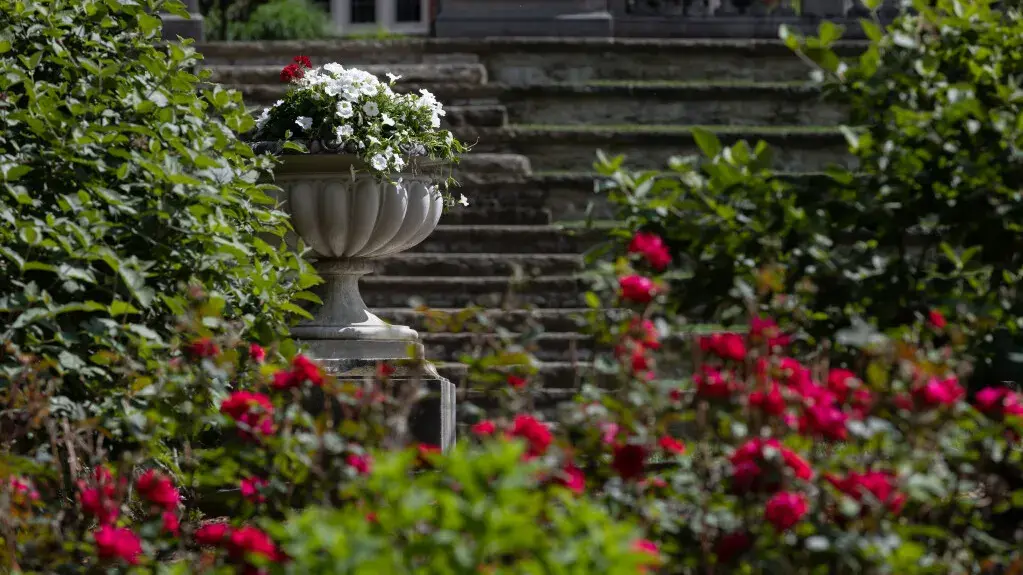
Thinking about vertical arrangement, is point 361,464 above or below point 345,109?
below

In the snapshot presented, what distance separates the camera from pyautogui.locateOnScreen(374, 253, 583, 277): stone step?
24.9 ft

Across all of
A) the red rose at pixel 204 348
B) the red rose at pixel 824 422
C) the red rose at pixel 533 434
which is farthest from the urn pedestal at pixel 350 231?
the red rose at pixel 824 422

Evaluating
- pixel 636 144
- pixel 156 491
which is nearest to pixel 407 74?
pixel 636 144

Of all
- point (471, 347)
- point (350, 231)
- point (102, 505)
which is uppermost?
point (102, 505)

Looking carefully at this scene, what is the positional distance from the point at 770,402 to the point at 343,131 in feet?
9.99

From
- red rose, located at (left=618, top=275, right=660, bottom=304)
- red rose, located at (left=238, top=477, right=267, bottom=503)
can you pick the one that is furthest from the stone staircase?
red rose, located at (left=618, top=275, right=660, bottom=304)

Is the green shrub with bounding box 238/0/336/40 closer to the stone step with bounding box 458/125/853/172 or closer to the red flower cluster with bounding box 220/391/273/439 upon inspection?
the stone step with bounding box 458/125/853/172

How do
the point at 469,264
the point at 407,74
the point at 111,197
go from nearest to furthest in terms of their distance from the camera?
the point at 111,197, the point at 469,264, the point at 407,74

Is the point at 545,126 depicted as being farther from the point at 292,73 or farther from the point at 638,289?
the point at 638,289

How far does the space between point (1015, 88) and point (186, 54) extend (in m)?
2.43

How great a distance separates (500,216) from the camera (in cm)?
797

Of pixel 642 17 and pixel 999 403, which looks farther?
pixel 642 17

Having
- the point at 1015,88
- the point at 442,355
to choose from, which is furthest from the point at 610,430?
the point at 442,355

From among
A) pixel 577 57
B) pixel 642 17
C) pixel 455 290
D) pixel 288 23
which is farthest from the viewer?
pixel 288 23
